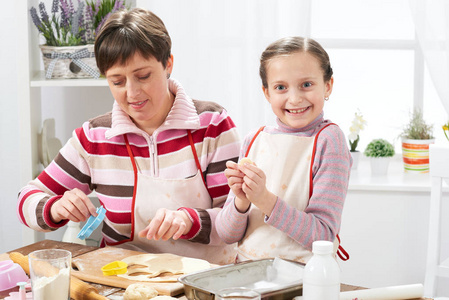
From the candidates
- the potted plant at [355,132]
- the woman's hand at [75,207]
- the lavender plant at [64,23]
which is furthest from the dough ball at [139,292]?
the potted plant at [355,132]

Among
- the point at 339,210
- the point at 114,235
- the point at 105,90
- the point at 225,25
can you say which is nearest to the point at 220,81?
the point at 225,25

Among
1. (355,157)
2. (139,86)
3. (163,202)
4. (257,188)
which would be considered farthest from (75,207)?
(355,157)

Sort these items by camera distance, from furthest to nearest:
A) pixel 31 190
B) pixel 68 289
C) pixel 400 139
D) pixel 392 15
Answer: pixel 400 139, pixel 392 15, pixel 31 190, pixel 68 289

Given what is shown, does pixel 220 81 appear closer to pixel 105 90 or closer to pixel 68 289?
pixel 105 90

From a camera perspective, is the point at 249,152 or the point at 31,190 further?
the point at 31,190

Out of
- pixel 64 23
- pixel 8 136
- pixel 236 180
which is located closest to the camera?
pixel 236 180

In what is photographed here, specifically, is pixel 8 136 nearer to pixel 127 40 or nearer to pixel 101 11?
pixel 101 11

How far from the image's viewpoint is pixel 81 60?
2402 mm

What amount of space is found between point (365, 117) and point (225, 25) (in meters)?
0.85

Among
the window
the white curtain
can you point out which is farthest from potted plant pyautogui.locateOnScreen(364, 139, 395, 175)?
the white curtain

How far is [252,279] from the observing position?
1289 mm

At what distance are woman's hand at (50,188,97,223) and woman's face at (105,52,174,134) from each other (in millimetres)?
259

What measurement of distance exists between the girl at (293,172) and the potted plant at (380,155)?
1385mm

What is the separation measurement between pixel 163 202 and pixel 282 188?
14.3 inches
